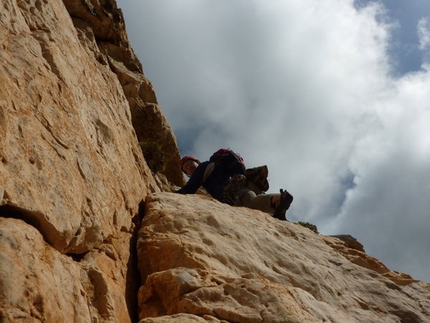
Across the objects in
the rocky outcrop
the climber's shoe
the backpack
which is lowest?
the rocky outcrop

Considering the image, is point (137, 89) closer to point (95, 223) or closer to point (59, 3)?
point (59, 3)

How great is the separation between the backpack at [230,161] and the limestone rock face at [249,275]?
13.2ft

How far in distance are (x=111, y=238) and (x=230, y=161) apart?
8336 mm

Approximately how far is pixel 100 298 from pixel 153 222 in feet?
8.97

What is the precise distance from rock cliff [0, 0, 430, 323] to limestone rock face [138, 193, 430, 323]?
2cm

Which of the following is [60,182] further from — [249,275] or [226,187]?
[226,187]

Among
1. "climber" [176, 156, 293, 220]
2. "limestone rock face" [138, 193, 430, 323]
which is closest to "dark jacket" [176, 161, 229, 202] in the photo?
"climber" [176, 156, 293, 220]

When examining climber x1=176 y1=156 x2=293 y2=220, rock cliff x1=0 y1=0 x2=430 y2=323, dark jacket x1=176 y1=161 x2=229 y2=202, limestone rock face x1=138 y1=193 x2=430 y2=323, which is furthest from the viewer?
Result: dark jacket x1=176 y1=161 x2=229 y2=202

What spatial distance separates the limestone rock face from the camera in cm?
645

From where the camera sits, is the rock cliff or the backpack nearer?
the rock cliff

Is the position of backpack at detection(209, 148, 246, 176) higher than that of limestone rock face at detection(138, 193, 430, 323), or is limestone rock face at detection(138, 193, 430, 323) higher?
backpack at detection(209, 148, 246, 176)

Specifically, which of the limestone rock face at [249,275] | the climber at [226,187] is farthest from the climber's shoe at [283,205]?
the limestone rock face at [249,275]

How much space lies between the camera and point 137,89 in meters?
18.8

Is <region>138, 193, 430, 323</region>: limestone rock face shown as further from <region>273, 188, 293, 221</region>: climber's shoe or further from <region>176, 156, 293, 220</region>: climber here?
<region>176, 156, 293, 220</region>: climber
